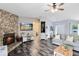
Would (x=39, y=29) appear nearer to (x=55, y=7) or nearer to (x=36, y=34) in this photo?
(x=36, y=34)

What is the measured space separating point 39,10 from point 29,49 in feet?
3.01

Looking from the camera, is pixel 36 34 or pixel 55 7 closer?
pixel 55 7

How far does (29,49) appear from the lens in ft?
8.30

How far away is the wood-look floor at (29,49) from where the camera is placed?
8.02 feet

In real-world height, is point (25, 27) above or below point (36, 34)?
above

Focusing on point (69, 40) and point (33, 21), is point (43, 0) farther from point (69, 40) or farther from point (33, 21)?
point (69, 40)

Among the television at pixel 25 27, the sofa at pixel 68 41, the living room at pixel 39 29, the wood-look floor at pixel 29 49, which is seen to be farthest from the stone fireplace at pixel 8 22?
the sofa at pixel 68 41

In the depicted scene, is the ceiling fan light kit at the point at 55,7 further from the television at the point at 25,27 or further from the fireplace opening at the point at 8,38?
the fireplace opening at the point at 8,38

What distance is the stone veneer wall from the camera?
232cm

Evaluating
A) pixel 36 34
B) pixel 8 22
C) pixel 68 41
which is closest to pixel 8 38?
pixel 8 22

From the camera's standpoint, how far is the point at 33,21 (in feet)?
8.41

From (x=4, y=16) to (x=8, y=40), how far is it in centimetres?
54

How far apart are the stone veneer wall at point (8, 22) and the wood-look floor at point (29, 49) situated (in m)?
0.43

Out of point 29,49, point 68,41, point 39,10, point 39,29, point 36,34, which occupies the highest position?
point 39,10
